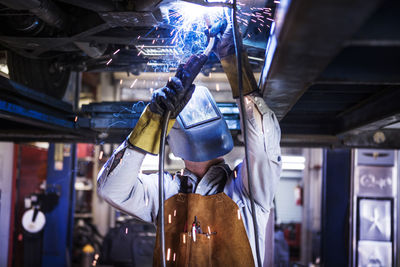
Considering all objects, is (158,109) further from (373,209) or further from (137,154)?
(373,209)

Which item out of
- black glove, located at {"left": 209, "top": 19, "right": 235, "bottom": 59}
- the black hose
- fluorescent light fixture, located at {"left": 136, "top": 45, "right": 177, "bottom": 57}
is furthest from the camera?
fluorescent light fixture, located at {"left": 136, "top": 45, "right": 177, "bottom": 57}

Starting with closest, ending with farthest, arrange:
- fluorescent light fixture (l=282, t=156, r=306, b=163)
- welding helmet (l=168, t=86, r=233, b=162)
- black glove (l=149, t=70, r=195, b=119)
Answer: black glove (l=149, t=70, r=195, b=119) → welding helmet (l=168, t=86, r=233, b=162) → fluorescent light fixture (l=282, t=156, r=306, b=163)

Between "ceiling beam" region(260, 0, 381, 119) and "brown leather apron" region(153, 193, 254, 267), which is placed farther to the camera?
"brown leather apron" region(153, 193, 254, 267)

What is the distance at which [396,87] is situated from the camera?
2.26 m

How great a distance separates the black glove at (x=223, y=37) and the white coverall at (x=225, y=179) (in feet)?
0.94

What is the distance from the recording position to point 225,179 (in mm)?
2643

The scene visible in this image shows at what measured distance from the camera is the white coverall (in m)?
2.15

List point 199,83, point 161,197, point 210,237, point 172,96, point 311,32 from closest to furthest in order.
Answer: point 311,32
point 161,197
point 172,96
point 210,237
point 199,83

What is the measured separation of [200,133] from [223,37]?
26.2 inches

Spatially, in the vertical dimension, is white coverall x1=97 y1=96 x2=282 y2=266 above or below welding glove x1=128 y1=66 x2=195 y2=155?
below

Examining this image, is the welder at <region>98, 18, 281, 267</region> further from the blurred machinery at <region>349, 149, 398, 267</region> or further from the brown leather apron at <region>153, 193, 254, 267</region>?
the blurred machinery at <region>349, 149, 398, 267</region>

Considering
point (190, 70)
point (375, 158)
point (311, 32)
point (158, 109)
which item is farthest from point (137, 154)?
point (375, 158)

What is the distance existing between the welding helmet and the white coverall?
14cm

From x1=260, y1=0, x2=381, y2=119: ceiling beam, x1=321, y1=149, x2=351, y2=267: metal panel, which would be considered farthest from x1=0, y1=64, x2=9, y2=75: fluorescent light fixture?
x1=321, y1=149, x2=351, y2=267: metal panel
